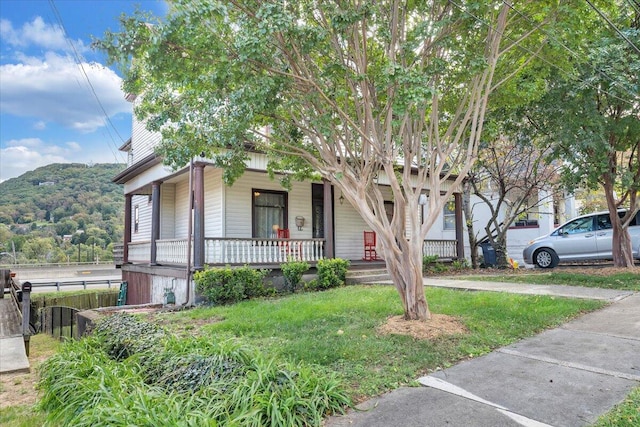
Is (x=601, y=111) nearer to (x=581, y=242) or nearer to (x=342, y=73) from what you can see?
(x=581, y=242)

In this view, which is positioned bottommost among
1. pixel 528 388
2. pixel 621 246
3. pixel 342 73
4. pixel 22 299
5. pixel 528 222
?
pixel 528 388

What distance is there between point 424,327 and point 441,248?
32.9 feet

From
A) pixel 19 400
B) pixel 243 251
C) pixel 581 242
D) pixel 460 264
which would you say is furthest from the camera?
pixel 460 264

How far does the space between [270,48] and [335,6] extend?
1041 millimetres

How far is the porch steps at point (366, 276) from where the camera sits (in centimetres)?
1114

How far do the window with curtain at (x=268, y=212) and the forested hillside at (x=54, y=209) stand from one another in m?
15.8

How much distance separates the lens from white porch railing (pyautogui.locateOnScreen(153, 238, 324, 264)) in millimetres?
10008

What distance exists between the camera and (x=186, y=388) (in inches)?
138

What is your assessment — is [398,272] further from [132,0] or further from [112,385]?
[132,0]

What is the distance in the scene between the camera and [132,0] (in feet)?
16.5

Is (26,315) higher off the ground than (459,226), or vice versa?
(459,226)

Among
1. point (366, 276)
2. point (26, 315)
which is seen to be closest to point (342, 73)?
point (366, 276)

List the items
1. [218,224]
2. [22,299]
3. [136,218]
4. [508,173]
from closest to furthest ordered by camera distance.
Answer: [22,299] < [218,224] < [508,173] < [136,218]

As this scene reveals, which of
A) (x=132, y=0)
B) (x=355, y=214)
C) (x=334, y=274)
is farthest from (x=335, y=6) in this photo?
(x=355, y=214)
